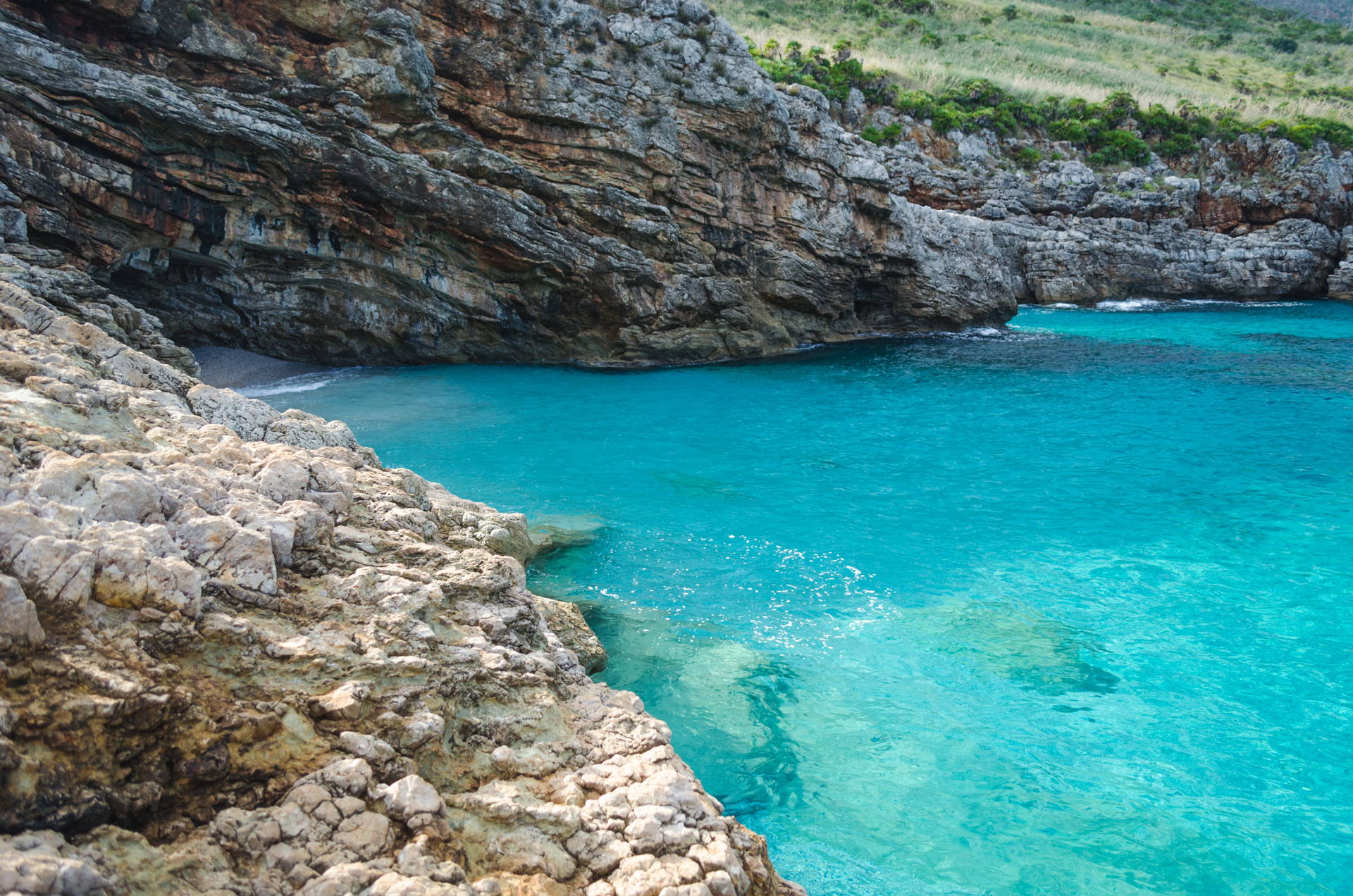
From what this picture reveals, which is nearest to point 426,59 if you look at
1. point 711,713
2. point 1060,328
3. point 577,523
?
point 577,523

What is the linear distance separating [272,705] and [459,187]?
65.7 feet

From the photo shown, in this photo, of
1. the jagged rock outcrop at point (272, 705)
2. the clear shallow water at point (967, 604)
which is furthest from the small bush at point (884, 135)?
the jagged rock outcrop at point (272, 705)

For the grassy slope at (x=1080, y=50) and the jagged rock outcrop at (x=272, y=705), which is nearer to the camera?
the jagged rock outcrop at (x=272, y=705)

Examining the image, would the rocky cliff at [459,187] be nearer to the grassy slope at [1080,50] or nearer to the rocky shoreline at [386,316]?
the rocky shoreline at [386,316]

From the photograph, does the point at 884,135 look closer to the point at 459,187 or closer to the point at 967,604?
the point at 459,187

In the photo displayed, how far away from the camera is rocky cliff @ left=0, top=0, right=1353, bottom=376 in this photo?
17.6 metres

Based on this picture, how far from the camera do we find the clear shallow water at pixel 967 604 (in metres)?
6.52

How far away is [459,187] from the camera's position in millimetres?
21672

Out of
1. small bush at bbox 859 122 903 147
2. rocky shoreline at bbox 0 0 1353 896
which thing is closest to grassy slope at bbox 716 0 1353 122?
small bush at bbox 859 122 903 147

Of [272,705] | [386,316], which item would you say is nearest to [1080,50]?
[386,316]

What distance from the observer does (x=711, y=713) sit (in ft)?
25.6

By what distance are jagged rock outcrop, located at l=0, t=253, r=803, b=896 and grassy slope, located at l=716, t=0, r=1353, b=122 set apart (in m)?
48.7

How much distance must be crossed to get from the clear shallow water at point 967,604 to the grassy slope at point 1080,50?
35749mm

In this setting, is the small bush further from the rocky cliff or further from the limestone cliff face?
the limestone cliff face
